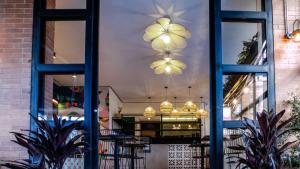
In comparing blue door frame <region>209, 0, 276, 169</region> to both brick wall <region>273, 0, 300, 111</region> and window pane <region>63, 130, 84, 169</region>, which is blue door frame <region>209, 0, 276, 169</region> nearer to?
brick wall <region>273, 0, 300, 111</region>

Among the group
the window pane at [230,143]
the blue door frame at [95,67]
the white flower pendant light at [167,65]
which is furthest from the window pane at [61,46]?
the white flower pendant light at [167,65]

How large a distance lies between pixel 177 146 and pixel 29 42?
727 cm

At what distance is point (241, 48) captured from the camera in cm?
575

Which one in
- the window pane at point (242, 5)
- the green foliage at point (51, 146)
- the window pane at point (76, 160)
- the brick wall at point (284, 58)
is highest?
the window pane at point (242, 5)

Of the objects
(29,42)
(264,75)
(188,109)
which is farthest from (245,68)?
(188,109)

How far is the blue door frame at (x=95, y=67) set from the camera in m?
4.79

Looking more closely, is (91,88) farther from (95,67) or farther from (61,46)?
(61,46)

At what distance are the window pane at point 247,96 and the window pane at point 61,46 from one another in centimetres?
190

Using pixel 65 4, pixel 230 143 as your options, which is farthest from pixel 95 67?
pixel 230 143

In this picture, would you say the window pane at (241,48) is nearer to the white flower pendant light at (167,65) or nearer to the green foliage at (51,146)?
the green foliage at (51,146)

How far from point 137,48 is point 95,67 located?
4.03 m

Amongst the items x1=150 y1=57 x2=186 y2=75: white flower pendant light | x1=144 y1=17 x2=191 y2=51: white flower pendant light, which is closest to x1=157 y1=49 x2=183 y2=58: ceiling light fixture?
x1=150 y1=57 x2=186 y2=75: white flower pendant light

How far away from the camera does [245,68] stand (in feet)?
16.3

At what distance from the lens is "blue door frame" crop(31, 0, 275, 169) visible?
4789 mm
